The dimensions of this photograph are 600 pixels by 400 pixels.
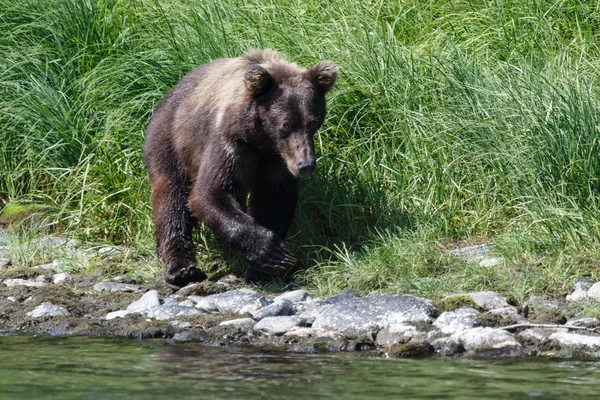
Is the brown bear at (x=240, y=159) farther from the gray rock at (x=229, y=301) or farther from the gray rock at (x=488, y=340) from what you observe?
the gray rock at (x=488, y=340)

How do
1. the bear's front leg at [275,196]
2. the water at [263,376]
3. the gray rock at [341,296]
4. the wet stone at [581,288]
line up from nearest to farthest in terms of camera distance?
1. the water at [263,376]
2. the wet stone at [581,288]
3. the gray rock at [341,296]
4. the bear's front leg at [275,196]

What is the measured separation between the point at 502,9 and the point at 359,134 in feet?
5.98

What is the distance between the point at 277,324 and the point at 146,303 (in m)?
1.15

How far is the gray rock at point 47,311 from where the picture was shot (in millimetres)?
6754

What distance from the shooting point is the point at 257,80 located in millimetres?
7273

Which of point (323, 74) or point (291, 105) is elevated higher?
point (323, 74)

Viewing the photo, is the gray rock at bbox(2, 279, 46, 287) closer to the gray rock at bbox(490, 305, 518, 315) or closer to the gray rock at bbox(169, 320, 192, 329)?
the gray rock at bbox(169, 320, 192, 329)

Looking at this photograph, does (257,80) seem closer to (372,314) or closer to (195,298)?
(195,298)

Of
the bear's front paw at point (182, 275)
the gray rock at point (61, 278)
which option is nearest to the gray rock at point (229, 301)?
the bear's front paw at point (182, 275)

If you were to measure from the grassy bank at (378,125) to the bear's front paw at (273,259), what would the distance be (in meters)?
0.21

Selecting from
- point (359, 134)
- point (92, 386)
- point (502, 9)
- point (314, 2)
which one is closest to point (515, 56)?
point (502, 9)

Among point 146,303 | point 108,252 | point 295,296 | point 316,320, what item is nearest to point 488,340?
point 316,320

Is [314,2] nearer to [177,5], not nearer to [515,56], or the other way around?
[177,5]

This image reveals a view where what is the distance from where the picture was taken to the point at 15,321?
21.9 ft
